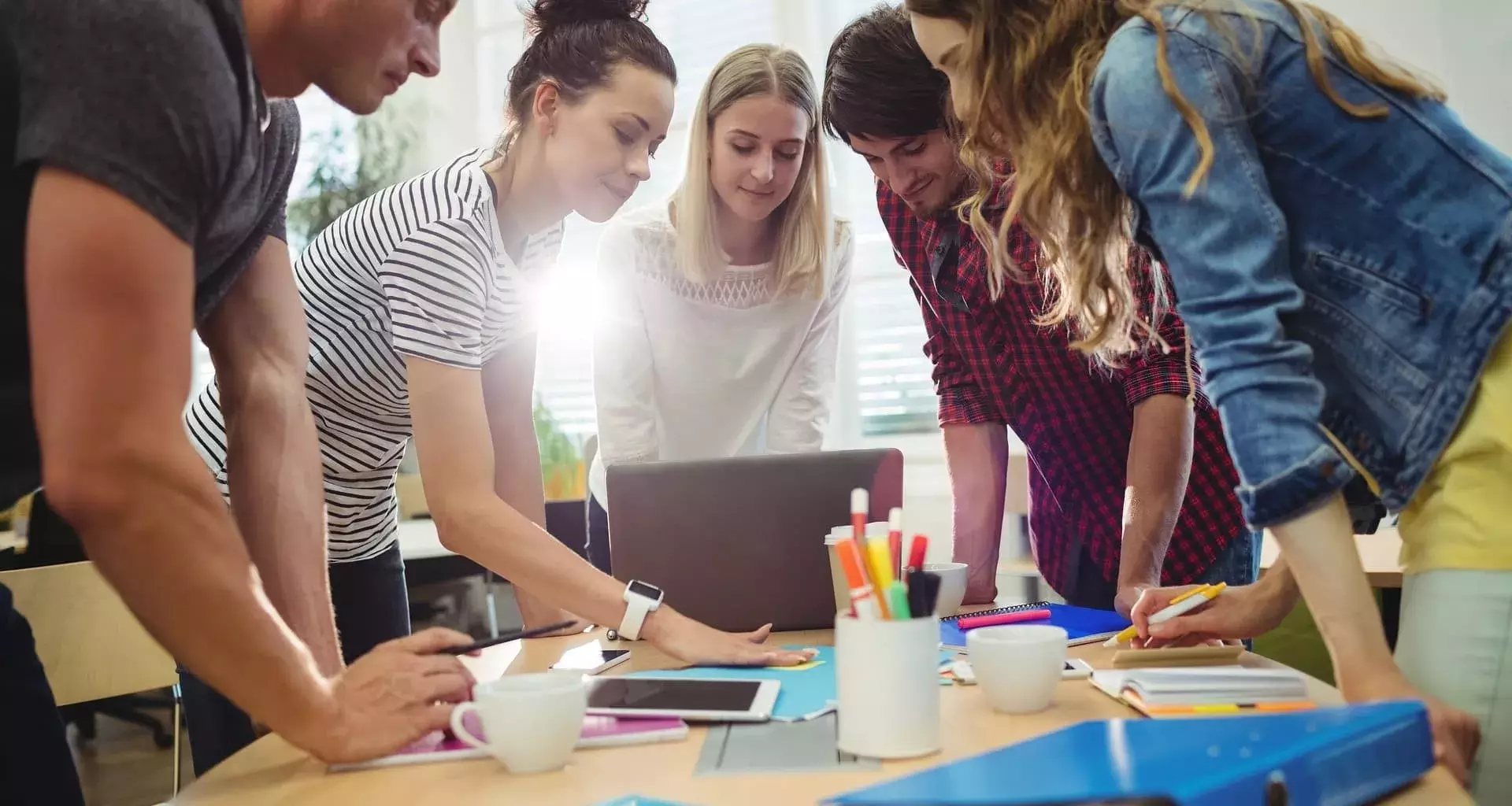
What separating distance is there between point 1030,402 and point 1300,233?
90cm

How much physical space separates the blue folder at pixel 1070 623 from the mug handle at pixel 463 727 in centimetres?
56

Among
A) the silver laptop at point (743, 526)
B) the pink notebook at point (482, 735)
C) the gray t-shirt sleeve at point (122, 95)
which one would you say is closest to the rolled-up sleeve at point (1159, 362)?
the silver laptop at point (743, 526)

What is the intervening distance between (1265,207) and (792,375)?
4.34 ft

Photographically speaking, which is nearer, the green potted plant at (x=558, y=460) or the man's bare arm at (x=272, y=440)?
the man's bare arm at (x=272, y=440)

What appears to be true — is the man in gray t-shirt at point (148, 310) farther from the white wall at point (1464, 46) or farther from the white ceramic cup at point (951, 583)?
the white wall at point (1464, 46)

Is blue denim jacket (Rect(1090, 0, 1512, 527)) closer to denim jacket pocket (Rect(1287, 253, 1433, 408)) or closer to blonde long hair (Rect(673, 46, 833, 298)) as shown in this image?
denim jacket pocket (Rect(1287, 253, 1433, 408))

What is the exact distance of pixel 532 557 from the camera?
1.38 meters

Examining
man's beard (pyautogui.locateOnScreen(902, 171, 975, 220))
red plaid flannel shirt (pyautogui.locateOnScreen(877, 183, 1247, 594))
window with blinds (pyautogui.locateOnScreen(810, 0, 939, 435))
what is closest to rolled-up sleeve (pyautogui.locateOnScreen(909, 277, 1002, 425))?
red plaid flannel shirt (pyautogui.locateOnScreen(877, 183, 1247, 594))

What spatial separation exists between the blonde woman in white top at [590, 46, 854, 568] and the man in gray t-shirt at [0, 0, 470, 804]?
1.02m

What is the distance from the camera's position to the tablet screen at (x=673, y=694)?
102 cm

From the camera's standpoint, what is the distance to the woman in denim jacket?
891 millimetres

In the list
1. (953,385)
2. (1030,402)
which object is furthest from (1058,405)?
(953,385)

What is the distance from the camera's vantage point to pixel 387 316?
5.29 ft

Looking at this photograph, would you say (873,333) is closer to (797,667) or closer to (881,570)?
(797,667)
